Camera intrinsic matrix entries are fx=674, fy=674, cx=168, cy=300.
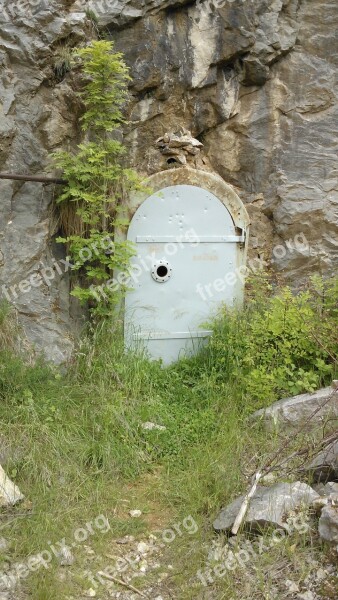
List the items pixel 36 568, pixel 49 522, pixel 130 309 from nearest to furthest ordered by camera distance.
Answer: pixel 36 568
pixel 49 522
pixel 130 309

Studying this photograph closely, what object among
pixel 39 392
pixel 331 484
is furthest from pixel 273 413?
pixel 39 392

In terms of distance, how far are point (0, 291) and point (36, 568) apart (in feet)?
8.16

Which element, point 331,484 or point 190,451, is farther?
point 190,451

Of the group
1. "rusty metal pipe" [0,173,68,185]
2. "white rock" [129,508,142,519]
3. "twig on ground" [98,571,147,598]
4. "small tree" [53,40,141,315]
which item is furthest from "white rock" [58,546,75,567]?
"rusty metal pipe" [0,173,68,185]

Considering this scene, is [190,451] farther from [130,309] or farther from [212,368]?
[130,309]

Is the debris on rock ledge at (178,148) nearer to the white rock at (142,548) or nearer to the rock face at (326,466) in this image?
the rock face at (326,466)

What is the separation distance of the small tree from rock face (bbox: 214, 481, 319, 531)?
2.18 meters

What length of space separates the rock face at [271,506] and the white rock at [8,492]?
4.02 ft

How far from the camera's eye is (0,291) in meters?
5.53

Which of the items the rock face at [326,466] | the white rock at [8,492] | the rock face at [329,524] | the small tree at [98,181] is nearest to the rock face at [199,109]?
the small tree at [98,181]

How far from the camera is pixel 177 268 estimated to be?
6086 millimetres

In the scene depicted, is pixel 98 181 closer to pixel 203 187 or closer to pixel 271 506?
pixel 203 187

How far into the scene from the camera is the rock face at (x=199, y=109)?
5613 millimetres

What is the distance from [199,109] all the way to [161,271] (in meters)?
1.67
